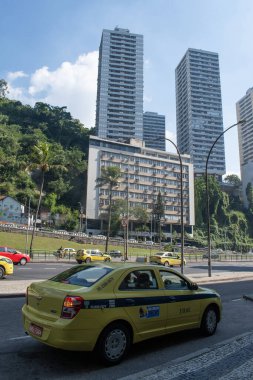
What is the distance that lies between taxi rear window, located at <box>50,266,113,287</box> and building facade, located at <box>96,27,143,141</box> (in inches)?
6057

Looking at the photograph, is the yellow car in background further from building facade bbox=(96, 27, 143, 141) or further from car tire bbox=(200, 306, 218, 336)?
building facade bbox=(96, 27, 143, 141)

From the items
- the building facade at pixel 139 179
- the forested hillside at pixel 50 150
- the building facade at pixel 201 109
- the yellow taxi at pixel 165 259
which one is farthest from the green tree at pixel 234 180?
the yellow taxi at pixel 165 259

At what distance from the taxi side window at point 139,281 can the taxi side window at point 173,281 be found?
0.97 feet

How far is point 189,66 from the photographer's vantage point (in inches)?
7628

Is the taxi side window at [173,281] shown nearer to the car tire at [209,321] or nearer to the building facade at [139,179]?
the car tire at [209,321]

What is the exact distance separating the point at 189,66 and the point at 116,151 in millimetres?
117205

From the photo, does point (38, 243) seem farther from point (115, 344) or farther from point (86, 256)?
point (115, 344)

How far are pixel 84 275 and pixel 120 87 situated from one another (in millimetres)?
169028

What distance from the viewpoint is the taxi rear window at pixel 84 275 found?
5.37 metres

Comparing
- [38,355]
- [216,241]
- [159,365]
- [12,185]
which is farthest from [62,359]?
[216,241]

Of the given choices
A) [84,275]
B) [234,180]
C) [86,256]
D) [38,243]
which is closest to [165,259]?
[86,256]

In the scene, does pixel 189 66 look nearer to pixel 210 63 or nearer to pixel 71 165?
pixel 210 63

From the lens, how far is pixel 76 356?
17.5 feet

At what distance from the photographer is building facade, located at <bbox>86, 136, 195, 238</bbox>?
98188mm
